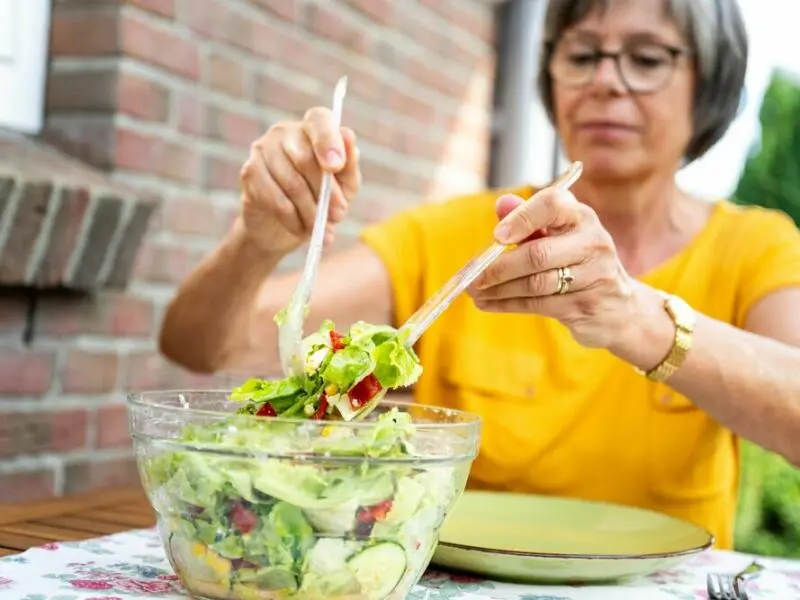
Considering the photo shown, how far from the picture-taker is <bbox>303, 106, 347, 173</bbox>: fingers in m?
1.00

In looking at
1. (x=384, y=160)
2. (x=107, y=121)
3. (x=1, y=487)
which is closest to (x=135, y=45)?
(x=107, y=121)

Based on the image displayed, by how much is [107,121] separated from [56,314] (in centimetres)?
30

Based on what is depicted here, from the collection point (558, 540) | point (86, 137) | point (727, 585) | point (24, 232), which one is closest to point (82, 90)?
point (86, 137)

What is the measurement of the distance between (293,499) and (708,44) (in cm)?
107

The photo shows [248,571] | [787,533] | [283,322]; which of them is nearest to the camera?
[248,571]

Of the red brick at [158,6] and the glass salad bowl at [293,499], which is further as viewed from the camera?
the red brick at [158,6]

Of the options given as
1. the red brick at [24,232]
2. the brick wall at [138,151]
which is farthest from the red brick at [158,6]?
the red brick at [24,232]

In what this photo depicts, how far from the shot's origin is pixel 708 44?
57.2 inches

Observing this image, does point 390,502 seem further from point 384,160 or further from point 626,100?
point 384,160

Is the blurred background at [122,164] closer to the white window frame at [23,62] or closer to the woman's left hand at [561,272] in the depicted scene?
the white window frame at [23,62]

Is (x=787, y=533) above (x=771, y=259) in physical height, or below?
below

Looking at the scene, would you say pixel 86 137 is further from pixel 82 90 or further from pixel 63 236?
pixel 63 236

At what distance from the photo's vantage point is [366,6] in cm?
221

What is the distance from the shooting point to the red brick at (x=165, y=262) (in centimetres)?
162
